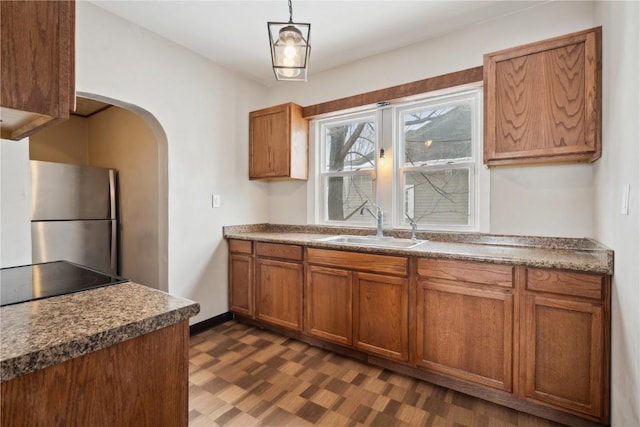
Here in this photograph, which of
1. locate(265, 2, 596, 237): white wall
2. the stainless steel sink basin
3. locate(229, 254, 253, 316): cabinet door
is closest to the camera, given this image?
locate(265, 2, 596, 237): white wall

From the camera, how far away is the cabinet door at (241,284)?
2924 mm

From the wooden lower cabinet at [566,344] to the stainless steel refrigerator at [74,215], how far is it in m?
4.02

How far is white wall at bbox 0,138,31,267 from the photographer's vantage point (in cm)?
157

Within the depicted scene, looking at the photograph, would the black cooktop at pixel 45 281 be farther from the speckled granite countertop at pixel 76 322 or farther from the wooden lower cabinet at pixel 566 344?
the wooden lower cabinet at pixel 566 344

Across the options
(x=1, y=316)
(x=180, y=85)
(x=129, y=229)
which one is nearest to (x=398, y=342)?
(x=1, y=316)

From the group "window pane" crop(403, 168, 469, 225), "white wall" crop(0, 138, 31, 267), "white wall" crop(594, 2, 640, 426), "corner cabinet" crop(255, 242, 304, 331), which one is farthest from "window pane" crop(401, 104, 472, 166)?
"white wall" crop(0, 138, 31, 267)

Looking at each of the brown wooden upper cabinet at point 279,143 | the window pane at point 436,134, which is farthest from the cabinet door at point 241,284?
the window pane at point 436,134

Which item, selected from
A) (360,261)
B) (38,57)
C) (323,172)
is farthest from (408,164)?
(38,57)

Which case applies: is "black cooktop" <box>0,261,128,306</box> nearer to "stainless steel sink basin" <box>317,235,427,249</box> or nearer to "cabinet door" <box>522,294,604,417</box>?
"stainless steel sink basin" <box>317,235,427,249</box>

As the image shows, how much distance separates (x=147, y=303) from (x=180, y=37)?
2510 millimetres

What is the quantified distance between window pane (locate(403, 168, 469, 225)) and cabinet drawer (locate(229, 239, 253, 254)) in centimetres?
151

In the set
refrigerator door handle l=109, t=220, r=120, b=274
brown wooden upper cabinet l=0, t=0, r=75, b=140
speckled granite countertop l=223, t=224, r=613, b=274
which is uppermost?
brown wooden upper cabinet l=0, t=0, r=75, b=140

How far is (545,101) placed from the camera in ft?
6.01

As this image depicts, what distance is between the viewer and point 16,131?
41.4 inches
